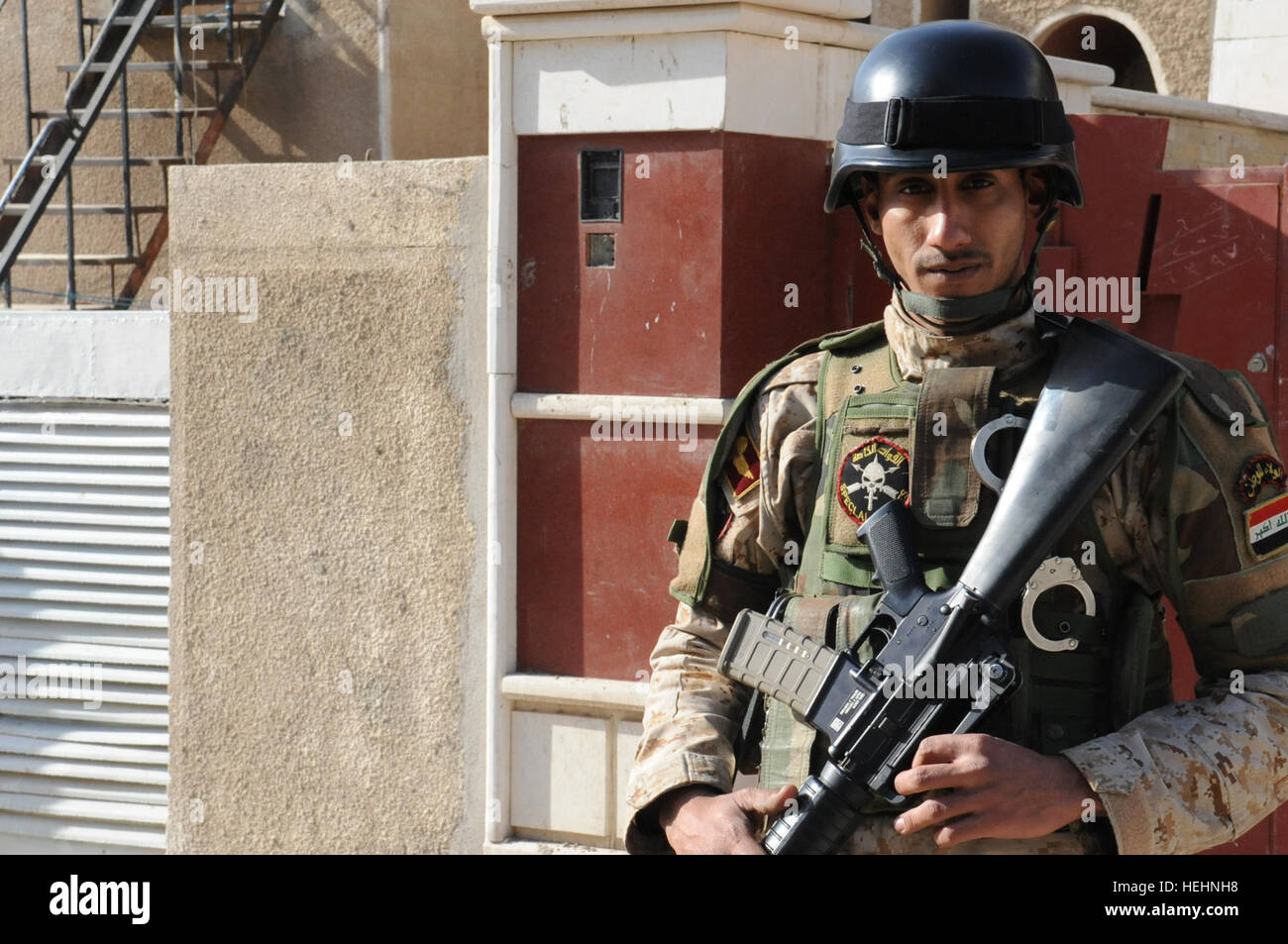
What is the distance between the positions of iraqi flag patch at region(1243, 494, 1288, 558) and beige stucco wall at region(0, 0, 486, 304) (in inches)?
236

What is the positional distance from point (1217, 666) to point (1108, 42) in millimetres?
9853

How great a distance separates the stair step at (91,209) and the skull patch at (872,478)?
5745 millimetres

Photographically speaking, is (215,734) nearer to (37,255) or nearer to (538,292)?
(538,292)

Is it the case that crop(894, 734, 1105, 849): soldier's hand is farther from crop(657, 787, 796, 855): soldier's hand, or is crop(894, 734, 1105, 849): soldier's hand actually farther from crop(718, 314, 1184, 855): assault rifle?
crop(657, 787, 796, 855): soldier's hand

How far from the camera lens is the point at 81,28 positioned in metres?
7.55

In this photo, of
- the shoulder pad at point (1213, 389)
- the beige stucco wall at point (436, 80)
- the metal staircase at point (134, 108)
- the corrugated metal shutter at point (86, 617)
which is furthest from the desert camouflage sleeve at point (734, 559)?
the beige stucco wall at point (436, 80)

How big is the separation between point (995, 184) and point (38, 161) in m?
6.15

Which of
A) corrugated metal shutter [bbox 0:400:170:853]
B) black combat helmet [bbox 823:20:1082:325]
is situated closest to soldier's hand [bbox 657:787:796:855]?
black combat helmet [bbox 823:20:1082:325]

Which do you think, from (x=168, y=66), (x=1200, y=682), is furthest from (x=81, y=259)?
(x=1200, y=682)

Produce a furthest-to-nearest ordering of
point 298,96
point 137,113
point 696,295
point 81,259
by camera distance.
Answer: point 298,96
point 137,113
point 81,259
point 696,295

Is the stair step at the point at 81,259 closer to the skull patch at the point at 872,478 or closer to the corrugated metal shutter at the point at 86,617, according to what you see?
the corrugated metal shutter at the point at 86,617

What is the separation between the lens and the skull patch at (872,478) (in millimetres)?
2367

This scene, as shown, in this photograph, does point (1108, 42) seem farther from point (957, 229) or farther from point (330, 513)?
point (957, 229)

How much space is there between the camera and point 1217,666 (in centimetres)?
225
